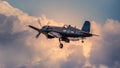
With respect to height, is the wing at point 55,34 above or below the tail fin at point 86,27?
below

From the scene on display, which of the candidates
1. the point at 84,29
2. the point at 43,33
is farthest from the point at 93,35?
the point at 43,33

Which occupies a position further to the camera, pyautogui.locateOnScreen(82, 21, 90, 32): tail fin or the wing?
pyautogui.locateOnScreen(82, 21, 90, 32): tail fin

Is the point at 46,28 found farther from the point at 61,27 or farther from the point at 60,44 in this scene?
the point at 60,44

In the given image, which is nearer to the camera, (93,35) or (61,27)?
(93,35)

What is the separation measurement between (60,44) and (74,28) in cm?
654

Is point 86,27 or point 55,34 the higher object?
point 86,27

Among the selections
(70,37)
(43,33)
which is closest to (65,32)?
(70,37)

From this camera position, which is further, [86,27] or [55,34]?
[86,27]

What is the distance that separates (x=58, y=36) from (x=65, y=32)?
337 cm

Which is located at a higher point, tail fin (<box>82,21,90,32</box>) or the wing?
tail fin (<box>82,21,90,32</box>)

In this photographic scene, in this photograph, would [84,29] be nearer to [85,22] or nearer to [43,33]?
[85,22]

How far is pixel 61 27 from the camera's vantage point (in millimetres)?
85875

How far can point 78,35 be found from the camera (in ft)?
270

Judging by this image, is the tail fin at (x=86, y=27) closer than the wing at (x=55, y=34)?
No
